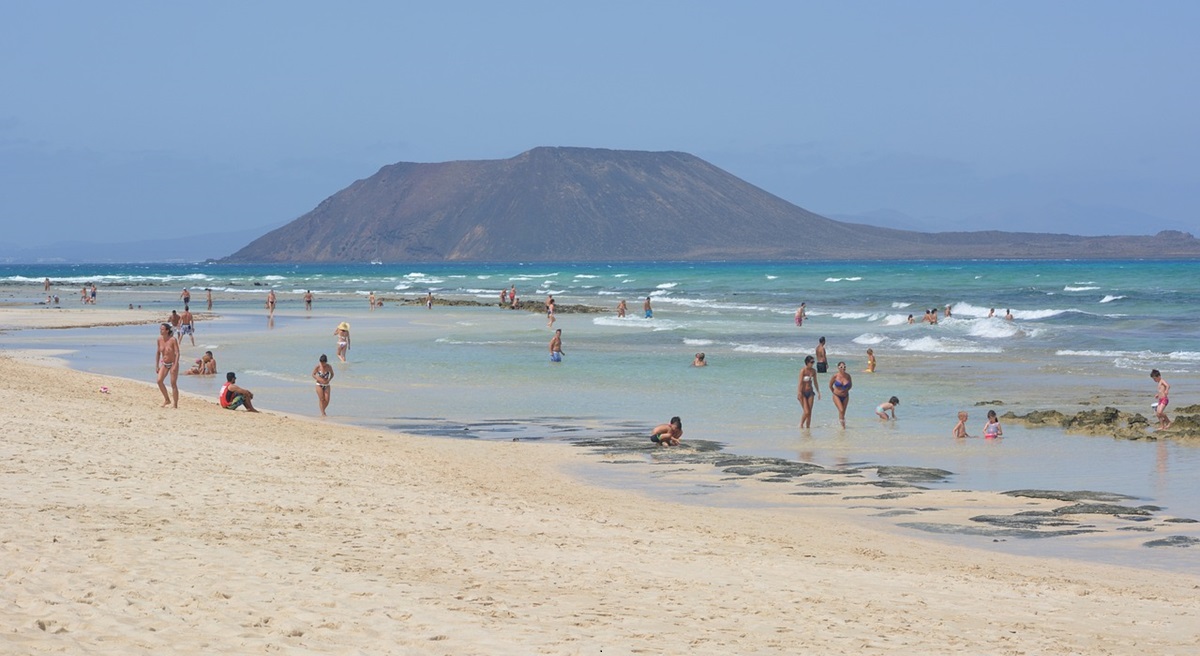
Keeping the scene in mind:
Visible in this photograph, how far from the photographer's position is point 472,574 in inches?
328

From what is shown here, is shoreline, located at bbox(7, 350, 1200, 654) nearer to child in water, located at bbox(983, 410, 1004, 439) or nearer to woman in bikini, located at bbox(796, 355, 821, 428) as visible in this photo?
child in water, located at bbox(983, 410, 1004, 439)

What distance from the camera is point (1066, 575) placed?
9.33 metres

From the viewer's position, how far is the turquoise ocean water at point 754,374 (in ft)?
53.4

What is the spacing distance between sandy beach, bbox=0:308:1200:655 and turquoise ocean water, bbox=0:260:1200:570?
4.01m

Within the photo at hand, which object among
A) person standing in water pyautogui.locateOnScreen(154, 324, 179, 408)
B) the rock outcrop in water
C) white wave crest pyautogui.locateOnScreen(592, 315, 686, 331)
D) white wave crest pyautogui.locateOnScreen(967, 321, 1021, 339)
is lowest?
the rock outcrop in water

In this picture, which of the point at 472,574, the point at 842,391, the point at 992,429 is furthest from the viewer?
the point at 842,391

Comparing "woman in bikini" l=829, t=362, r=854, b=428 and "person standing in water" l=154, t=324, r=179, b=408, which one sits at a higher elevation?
"person standing in water" l=154, t=324, r=179, b=408

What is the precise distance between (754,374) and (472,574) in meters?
19.3

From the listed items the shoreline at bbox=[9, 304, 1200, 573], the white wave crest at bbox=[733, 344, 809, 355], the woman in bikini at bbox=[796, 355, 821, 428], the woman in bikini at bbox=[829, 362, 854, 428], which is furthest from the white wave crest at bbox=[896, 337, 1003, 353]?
the shoreline at bbox=[9, 304, 1200, 573]

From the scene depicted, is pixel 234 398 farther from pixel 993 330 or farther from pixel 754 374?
pixel 993 330

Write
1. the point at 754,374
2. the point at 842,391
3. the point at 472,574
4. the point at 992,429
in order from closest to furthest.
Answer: the point at 472,574
the point at 992,429
the point at 842,391
the point at 754,374

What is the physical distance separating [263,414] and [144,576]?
1169 cm

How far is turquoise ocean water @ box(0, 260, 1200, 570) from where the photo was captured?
16.3 meters

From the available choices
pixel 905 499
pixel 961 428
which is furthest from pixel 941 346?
pixel 905 499
